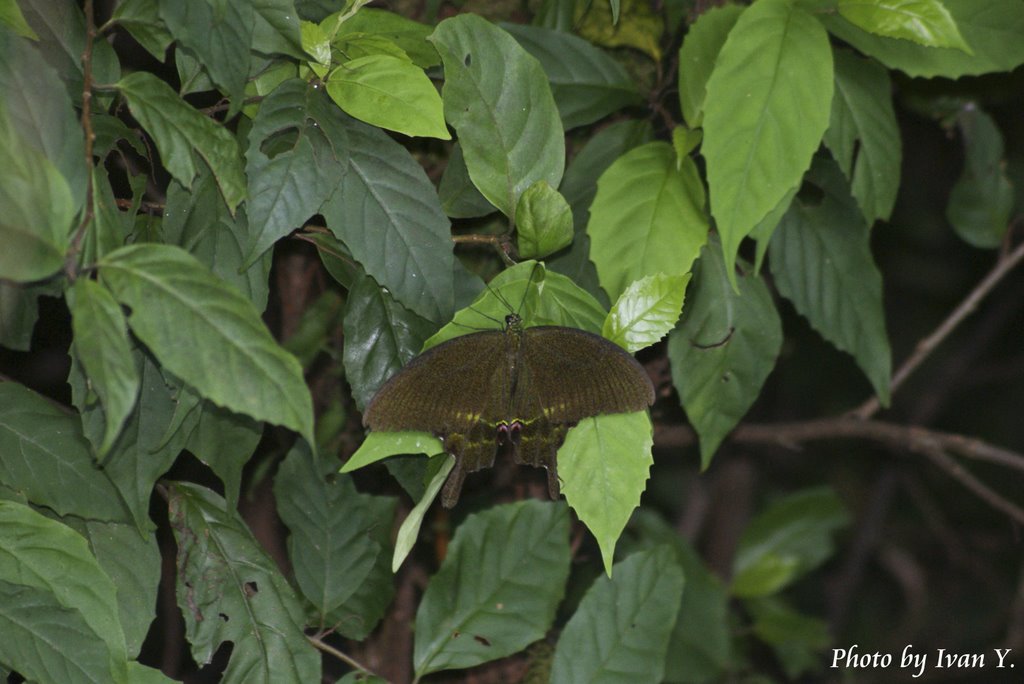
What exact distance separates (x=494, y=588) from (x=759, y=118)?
2.43 feet

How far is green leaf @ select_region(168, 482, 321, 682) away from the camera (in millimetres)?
1316

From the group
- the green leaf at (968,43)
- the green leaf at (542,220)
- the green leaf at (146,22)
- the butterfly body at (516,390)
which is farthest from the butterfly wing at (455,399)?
the green leaf at (968,43)

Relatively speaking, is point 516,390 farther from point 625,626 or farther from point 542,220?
point 625,626

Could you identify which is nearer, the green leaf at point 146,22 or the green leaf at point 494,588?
the green leaf at point 146,22

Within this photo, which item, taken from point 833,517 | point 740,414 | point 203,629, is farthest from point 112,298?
point 833,517

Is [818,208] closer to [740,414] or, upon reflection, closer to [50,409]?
[740,414]

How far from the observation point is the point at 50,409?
1250 millimetres

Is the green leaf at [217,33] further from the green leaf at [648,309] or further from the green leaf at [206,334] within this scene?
the green leaf at [648,309]

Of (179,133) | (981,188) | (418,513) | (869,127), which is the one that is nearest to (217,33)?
(179,133)

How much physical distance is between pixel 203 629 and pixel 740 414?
80 centimetres

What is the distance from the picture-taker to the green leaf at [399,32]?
1266 mm

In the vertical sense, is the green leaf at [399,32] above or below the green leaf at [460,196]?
above

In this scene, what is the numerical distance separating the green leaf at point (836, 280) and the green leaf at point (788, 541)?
4.18 ft

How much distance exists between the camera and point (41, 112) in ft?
3.15
